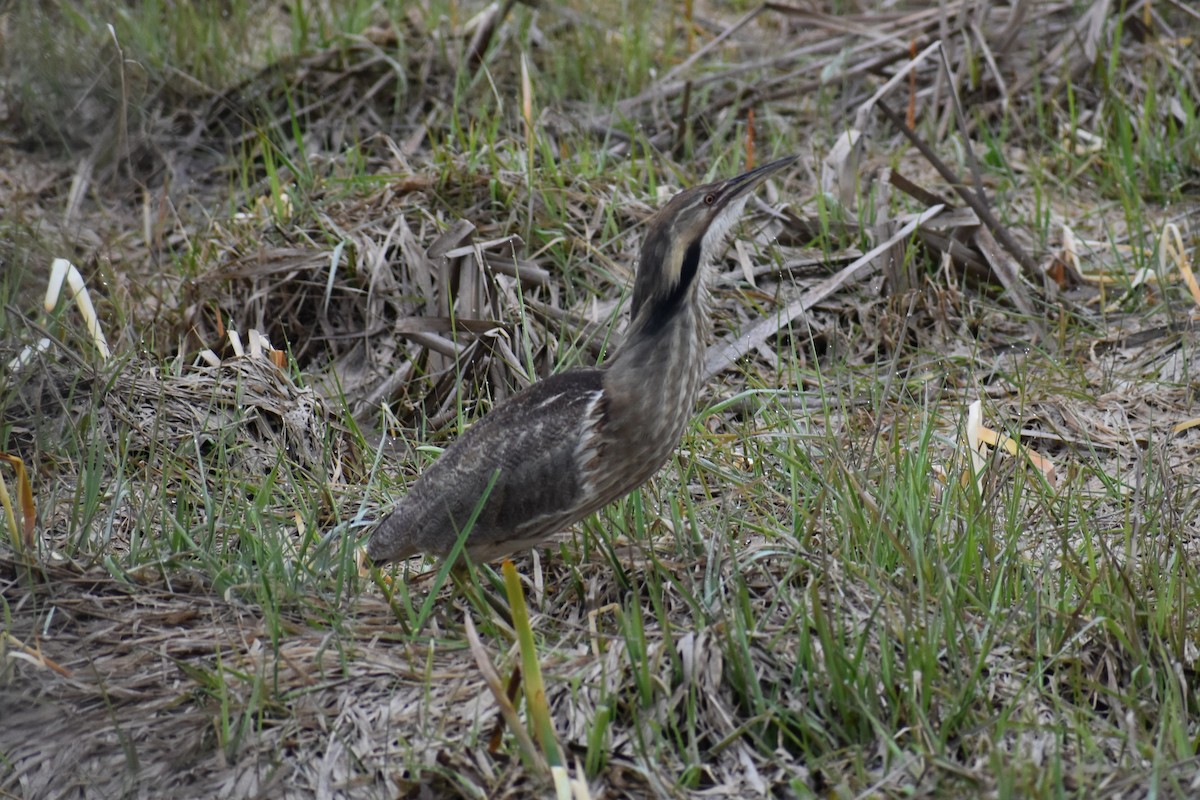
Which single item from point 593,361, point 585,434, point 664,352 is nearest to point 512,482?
point 585,434

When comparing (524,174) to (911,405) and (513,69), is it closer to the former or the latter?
(513,69)

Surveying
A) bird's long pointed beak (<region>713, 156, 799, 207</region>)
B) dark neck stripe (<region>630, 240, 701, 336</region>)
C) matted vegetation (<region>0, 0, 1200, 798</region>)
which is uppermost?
bird's long pointed beak (<region>713, 156, 799, 207</region>)

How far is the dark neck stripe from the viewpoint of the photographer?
3.42 meters

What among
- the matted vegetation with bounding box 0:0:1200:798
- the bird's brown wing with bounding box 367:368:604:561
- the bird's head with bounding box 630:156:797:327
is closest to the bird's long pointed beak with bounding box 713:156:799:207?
the bird's head with bounding box 630:156:797:327

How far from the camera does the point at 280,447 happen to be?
13.4 feet

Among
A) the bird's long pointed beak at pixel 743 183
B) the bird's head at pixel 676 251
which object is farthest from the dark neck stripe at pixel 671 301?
the bird's long pointed beak at pixel 743 183

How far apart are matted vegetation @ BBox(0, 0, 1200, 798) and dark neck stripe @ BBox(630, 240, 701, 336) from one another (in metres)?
0.44

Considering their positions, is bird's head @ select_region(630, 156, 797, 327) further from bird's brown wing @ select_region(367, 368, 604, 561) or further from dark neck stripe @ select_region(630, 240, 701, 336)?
bird's brown wing @ select_region(367, 368, 604, 561)

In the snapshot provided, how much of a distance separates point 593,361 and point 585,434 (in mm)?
1402

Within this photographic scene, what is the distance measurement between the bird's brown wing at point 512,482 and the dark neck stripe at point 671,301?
0.17 meters

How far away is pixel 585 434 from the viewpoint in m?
3.30

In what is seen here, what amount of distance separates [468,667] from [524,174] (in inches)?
98.4

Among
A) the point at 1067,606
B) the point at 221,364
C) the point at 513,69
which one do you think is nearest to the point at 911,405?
the point at 1067,606

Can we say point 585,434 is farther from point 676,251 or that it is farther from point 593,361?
point 593,361
